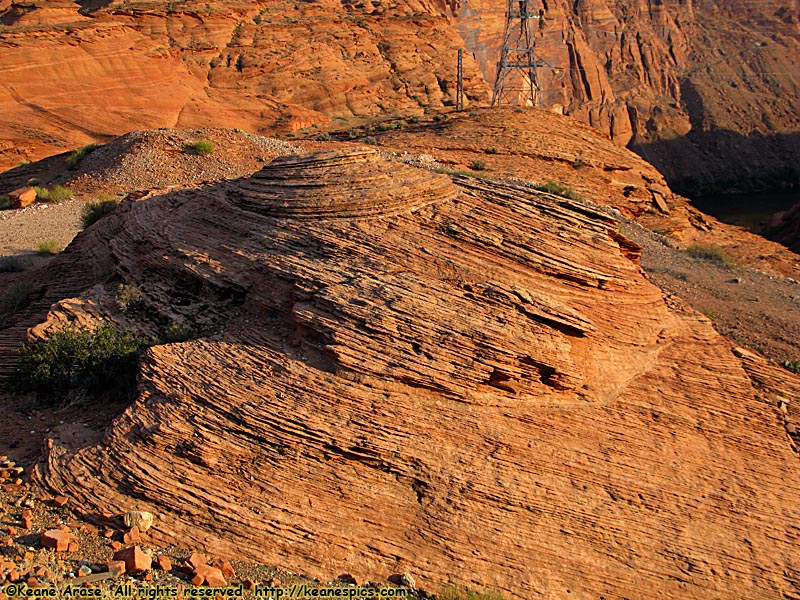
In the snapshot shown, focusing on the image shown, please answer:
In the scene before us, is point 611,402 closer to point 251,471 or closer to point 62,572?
point 251,471

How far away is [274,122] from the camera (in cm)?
3384

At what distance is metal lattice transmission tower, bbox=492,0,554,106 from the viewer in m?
32.2

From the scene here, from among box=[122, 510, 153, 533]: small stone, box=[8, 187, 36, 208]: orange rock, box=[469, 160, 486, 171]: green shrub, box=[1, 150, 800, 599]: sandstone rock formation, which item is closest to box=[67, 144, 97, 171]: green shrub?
box=[8, 187, 36, 208]: orange rock

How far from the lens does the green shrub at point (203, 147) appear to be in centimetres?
2070

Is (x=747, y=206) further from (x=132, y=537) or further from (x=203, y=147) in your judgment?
(x=132, y=537)

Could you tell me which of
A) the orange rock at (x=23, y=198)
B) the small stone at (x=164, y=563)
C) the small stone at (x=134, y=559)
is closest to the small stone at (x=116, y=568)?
the small stone at (x=134, y=559)

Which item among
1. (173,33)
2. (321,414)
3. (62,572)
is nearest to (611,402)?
(321,414)

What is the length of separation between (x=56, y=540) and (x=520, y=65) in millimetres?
29166

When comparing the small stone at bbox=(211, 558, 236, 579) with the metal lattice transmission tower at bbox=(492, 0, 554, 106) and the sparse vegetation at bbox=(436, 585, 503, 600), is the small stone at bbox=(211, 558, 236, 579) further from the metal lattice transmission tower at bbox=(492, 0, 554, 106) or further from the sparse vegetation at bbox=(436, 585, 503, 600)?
the metal lattice transmission tower at bbox=(492, 0, 554, 106)

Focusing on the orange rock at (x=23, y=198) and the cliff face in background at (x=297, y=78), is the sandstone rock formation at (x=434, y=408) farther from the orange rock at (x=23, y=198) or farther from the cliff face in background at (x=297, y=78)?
the cliff face in background at (x=297, y=78)

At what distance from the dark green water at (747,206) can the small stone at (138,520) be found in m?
45.2

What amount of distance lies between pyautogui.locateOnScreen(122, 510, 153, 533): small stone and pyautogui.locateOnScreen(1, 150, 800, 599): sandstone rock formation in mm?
131

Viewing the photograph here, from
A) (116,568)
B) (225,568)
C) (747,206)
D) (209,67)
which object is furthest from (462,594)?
(747,206)

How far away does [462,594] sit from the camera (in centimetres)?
673
